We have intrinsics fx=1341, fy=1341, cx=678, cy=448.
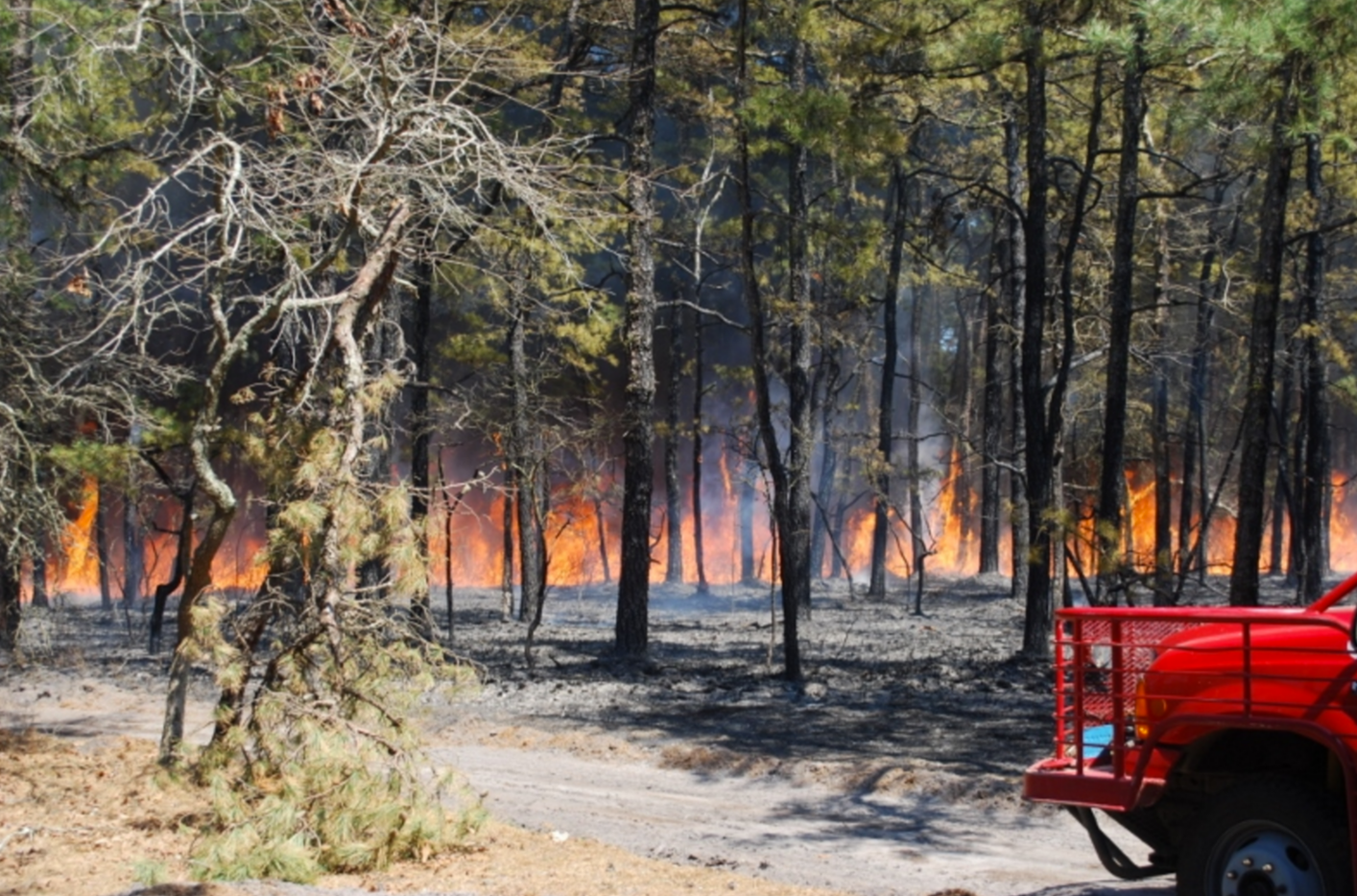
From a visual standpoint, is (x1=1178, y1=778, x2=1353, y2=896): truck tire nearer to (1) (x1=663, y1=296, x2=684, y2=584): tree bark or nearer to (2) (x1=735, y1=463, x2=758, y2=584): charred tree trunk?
(1) (x1=663, y1=296, x2=684, y2=584): tree bark

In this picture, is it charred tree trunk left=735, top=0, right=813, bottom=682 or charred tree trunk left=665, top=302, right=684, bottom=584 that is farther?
charred tree trunk left=665, top=302, right=684, bottom=584

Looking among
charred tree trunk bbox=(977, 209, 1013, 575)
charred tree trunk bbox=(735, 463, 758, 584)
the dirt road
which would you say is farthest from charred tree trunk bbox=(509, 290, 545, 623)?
charred tree trunk bbox=(735, 463, 758, 584)

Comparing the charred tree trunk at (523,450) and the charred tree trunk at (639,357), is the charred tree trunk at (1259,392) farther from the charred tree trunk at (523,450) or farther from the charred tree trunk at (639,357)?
the charred tree trunk at (639,357)

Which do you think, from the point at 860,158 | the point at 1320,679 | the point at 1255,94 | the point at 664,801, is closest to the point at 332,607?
the point at 664,801

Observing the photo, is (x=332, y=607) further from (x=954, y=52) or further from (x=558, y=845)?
(x=954, y=52)

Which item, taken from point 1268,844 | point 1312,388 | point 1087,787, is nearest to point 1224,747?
point 1268,844

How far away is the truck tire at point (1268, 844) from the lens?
589cm

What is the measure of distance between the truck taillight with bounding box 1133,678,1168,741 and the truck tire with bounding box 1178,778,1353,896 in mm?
474

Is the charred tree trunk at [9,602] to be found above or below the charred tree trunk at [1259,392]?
below

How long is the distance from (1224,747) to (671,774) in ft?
23.9

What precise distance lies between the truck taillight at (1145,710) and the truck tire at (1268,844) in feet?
1.55

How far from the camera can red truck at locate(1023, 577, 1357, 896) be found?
5.97 m

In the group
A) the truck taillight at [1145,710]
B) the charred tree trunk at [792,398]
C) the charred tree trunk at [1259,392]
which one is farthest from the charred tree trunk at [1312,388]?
the truck taillight at [1145,710]

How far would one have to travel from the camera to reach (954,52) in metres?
17.3
